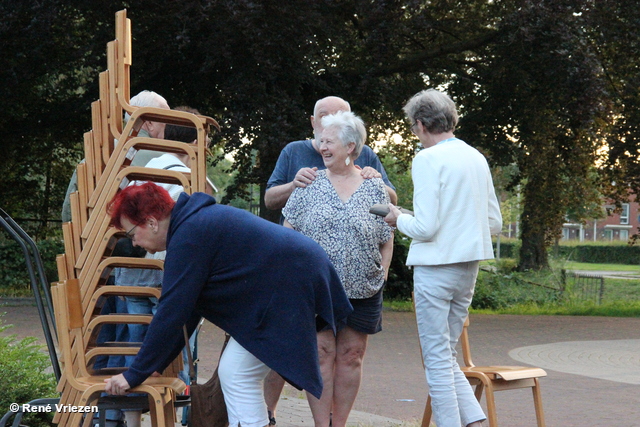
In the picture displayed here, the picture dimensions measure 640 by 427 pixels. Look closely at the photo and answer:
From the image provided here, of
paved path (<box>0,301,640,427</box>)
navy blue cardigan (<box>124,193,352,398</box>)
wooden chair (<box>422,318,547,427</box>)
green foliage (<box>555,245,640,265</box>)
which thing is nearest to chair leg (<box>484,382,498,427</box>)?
wooden chair (<box>422,318,547,427</box>)

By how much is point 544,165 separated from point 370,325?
12.6m

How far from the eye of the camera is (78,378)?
3.44 metres

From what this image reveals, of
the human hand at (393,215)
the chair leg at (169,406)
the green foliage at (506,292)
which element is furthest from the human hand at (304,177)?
the green foliage at (506,292)

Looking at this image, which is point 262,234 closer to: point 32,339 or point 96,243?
point 96,243

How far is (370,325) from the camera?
181 inches

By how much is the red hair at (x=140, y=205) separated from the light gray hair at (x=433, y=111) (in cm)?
164

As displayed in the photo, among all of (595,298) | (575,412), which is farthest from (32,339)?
(595,298)

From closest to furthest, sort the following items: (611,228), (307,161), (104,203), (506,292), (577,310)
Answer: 1. (104,203)
2. (307,161)
3. (577,310)
4. (506,292)
5. (611,228)

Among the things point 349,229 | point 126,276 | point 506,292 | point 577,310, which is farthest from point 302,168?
point 506,292

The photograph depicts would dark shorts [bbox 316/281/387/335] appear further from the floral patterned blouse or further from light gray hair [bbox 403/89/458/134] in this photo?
light gray hair [bbox 403/89/458/134]

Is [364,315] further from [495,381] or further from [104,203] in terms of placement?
[104,203]

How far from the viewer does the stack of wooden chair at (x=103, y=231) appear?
135 inches

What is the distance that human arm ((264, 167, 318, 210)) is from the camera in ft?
15.4

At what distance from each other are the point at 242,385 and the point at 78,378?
0.73 metres
